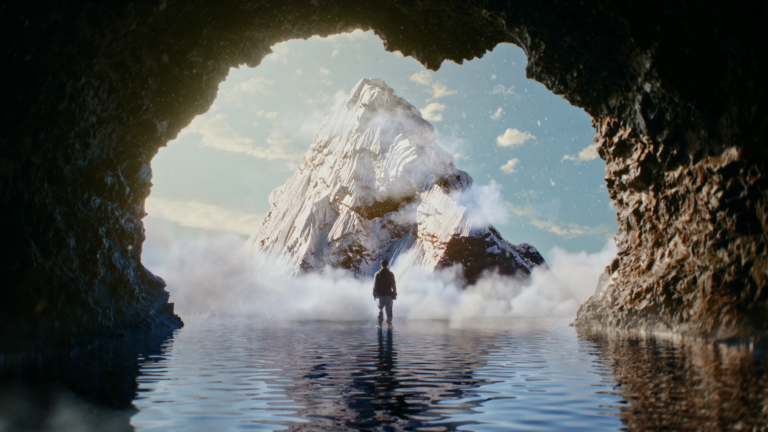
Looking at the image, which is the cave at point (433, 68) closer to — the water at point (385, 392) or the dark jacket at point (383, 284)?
the water at point (385, 392)

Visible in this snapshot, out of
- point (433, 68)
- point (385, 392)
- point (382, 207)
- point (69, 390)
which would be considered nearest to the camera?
point (385, 392)

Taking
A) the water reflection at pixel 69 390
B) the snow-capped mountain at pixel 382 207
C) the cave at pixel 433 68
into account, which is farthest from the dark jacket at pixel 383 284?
the snow-capped mountain at pixel 382 207

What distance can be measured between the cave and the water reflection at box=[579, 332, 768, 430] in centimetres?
381

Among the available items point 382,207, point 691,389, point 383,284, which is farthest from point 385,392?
point 382,207

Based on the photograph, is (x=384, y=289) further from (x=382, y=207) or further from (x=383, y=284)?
(x=382, y=207)

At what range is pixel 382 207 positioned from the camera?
178 feet

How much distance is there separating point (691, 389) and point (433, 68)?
11.5 m

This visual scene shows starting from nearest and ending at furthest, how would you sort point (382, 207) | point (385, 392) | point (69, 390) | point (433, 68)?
point (385, 392) < point (69, 390) < point (433, 68) < point (382, 207)

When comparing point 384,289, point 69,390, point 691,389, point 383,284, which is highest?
point 383,284

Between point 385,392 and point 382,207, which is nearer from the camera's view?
point 385,392

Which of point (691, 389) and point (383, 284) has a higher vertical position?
point (383, 284)

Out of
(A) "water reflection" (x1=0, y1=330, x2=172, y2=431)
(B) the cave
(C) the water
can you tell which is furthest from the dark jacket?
(A) "water reflection" (x1=0, y1=330, x2=172, y2=431)

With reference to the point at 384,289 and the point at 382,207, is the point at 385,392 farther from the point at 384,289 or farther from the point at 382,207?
the point at 382,207

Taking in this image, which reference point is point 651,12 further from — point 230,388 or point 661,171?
point 230,388
